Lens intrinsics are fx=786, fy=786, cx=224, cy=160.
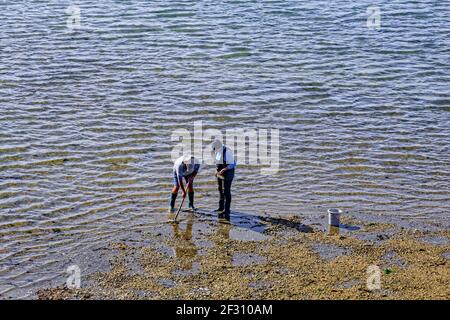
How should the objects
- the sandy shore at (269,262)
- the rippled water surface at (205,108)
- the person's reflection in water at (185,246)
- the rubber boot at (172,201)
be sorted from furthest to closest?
the rippled water surface at (205,108) < the rubber boot at (172,201) < the person's reflection in water at (185,246) < the sandy shore at (269,262)

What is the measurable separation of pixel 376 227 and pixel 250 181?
3.75 meters

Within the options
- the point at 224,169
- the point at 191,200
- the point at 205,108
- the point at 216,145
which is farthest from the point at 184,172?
the point at 205,108

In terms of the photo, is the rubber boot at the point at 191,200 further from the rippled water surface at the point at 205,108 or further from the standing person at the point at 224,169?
the standing person at the point at 224,169

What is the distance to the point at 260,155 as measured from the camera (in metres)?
20.9

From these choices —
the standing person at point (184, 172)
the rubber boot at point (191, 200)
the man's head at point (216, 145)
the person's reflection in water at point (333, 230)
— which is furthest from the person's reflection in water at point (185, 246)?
the person's reflection in water at point (333, 230)

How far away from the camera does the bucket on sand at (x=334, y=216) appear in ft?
55.2

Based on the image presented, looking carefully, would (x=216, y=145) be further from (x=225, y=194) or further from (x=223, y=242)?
(x=223, y=242)

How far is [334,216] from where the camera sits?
16.9m

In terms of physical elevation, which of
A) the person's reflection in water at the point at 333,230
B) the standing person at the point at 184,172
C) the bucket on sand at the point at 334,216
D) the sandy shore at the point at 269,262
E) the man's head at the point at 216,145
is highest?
the man's head at the point at 216,145

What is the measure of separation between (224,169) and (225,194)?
0.58 m

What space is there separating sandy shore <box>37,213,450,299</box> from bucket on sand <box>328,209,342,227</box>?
0.23 metres

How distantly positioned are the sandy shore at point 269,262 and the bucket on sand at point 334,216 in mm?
233
